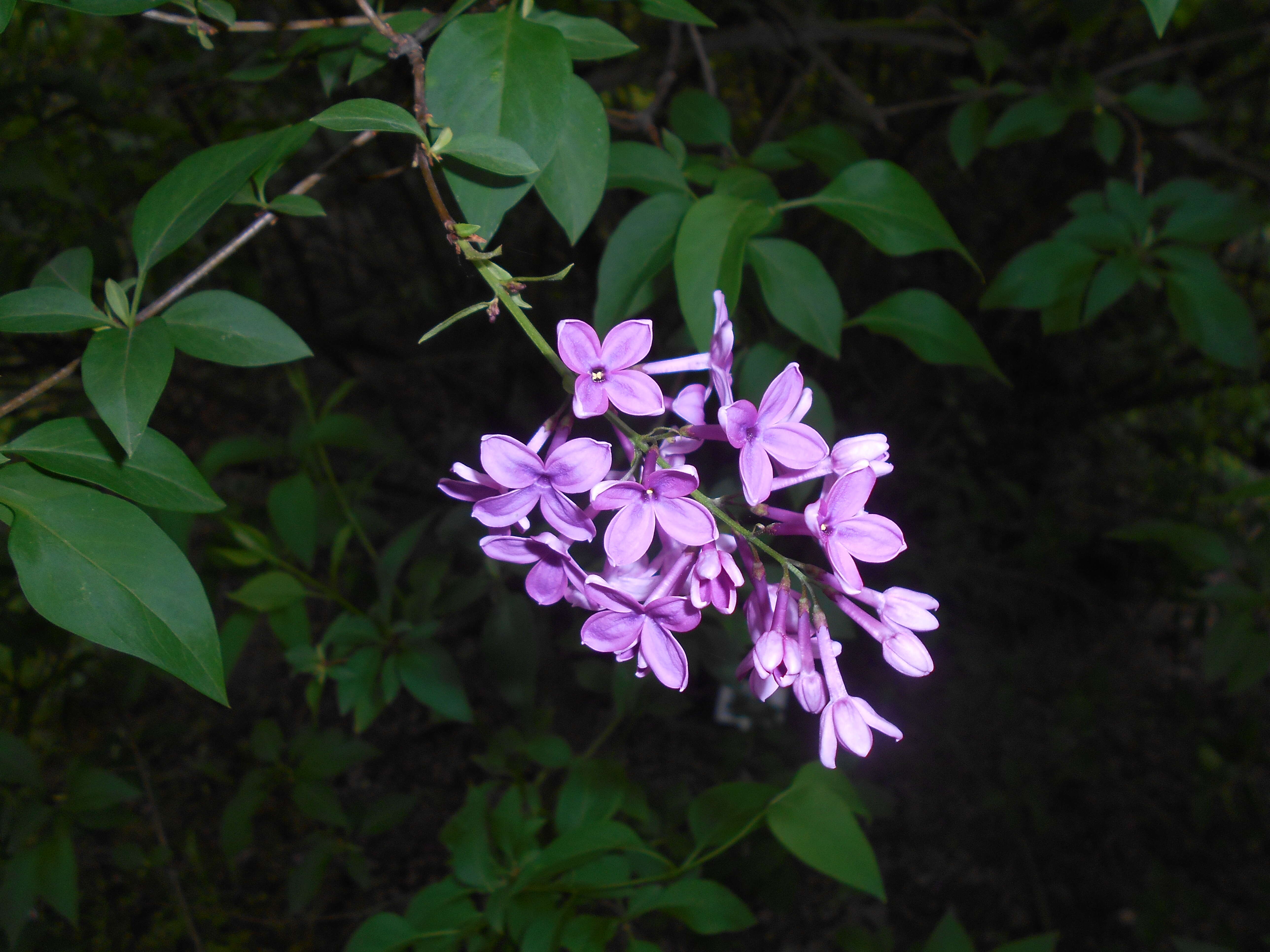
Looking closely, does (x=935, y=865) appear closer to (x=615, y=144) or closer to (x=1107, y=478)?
(x=1107, y=478)

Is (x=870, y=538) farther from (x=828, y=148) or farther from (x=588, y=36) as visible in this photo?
(x=828, y=148)

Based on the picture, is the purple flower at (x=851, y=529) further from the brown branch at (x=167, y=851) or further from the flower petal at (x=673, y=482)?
the brown branch at (x=167, y=851)

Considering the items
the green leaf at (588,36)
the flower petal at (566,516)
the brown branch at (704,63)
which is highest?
the green leaf at (588,36)

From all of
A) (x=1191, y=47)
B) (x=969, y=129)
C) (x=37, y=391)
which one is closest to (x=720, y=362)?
(x=37, y=391)

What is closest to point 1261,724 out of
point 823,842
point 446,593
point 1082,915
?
point 1082,915

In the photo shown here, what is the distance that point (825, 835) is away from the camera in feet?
3.46

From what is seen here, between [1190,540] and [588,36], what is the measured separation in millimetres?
1707

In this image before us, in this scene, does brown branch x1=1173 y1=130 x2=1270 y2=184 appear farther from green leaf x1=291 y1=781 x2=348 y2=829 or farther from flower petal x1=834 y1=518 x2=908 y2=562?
green leaf x1=291 y1=781 x2=348 y2=829

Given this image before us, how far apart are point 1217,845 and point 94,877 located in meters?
3.94

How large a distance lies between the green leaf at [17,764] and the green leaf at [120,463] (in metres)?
1.12

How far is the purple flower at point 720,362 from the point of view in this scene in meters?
0.69

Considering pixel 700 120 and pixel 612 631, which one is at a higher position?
pixel 700 120

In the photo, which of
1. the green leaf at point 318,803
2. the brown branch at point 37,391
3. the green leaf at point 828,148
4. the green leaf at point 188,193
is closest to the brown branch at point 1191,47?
the green leaf at point 828,148

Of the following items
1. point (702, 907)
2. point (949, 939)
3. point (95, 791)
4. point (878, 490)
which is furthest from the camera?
point (878, 490)
